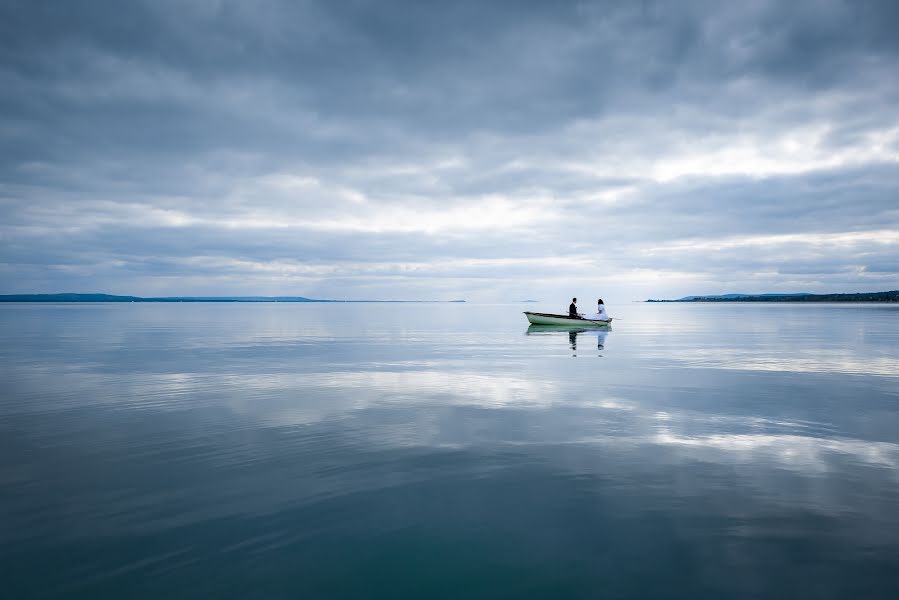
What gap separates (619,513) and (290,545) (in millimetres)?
5904

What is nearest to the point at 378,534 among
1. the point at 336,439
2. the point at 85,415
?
the point at 336,439

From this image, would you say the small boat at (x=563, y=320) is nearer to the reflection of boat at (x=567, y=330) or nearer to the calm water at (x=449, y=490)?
the reflection of boat at (x=567, y=330)

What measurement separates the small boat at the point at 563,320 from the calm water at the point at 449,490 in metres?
37.5

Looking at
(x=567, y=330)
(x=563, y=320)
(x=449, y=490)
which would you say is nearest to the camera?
(x=449, y=490)

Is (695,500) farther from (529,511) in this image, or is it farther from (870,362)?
(870,362)

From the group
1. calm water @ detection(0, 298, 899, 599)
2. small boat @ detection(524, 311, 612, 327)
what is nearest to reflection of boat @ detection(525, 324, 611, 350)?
small boat @ detection(524, 311, 612, 327)

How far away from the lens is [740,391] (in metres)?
22.4

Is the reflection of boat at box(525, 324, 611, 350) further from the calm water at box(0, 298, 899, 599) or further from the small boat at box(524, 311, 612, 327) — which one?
the calm water at box(0, 298, 899, 599)

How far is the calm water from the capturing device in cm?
771

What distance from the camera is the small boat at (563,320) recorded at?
61.6 m

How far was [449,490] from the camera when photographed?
11.0 meters

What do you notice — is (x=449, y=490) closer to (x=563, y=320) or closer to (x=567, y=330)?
(x=563, y=320)

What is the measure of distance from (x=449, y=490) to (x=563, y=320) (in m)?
54.1

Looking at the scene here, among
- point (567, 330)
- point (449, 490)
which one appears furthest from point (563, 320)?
point (449, 490)
